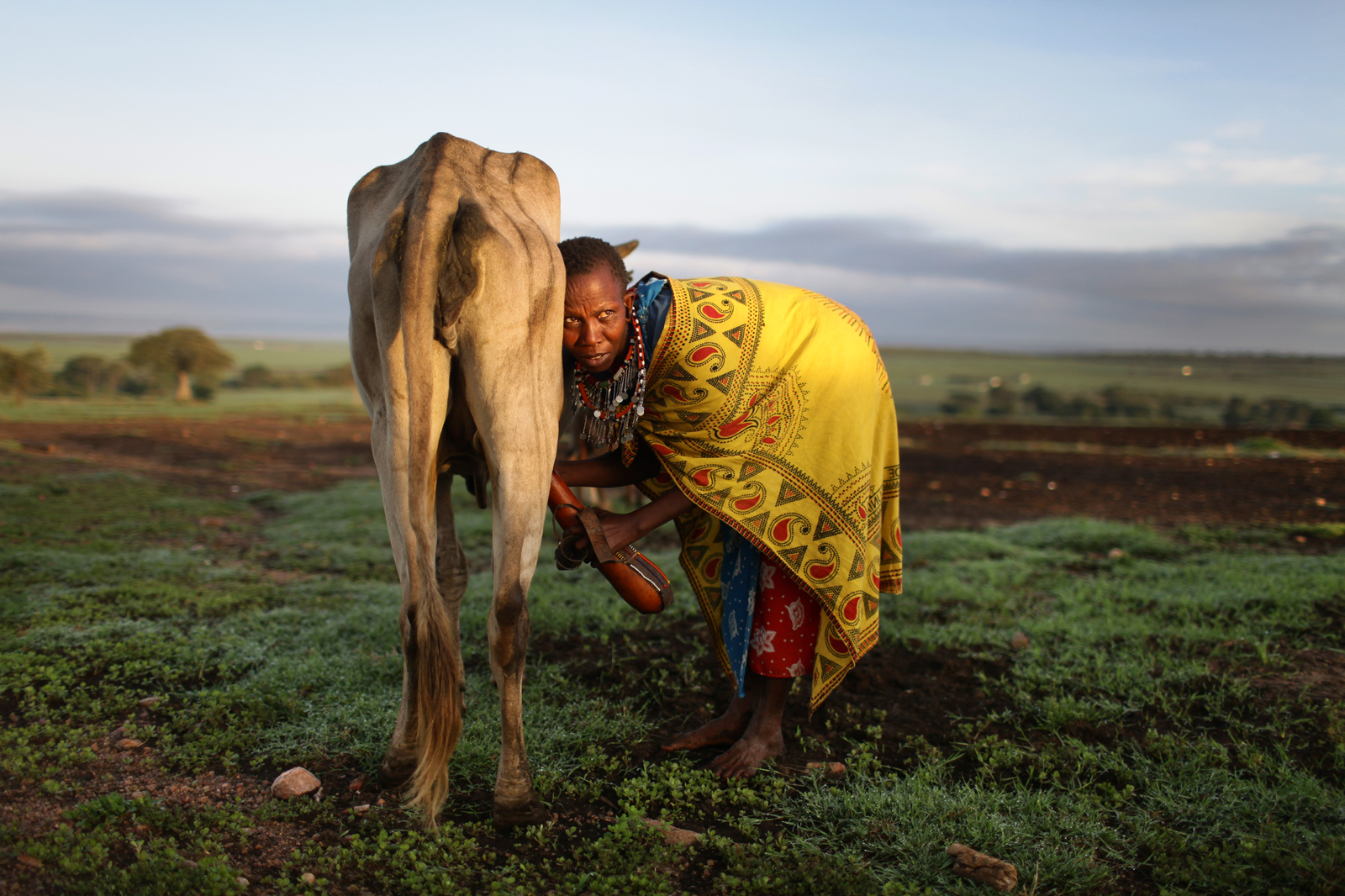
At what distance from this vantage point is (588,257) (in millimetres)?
2617

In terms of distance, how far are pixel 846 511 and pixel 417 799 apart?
67.9 inches

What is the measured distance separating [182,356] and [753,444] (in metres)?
25.4

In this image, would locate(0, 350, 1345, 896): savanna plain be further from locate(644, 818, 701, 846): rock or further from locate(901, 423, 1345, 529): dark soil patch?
locate(901, 423, 1345, 529): dark soil patch

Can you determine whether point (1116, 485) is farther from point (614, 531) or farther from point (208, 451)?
point (208, 451)

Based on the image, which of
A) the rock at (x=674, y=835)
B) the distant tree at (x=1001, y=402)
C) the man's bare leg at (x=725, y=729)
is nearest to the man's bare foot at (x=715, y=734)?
the man's bare leg at (x=725, y=729)

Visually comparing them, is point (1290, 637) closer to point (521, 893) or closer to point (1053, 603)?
point (1053, 603)

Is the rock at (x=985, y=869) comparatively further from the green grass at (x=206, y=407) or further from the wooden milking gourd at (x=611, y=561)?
the green grass at (x=206, y=407)

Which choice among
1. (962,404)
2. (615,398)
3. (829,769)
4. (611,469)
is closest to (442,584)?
(611,469)

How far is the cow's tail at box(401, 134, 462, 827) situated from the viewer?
2.26 m

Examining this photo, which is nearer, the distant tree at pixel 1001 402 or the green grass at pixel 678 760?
the green grass at pixel 678 760

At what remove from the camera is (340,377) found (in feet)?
99.9

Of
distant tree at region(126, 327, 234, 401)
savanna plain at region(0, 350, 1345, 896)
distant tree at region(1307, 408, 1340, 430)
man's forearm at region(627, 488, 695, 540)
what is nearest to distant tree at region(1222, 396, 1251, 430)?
distant tree at region(1307, 408, 1340, 430)

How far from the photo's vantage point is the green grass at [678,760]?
2.24 meters

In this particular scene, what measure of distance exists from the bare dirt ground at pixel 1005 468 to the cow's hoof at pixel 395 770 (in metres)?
6.41
